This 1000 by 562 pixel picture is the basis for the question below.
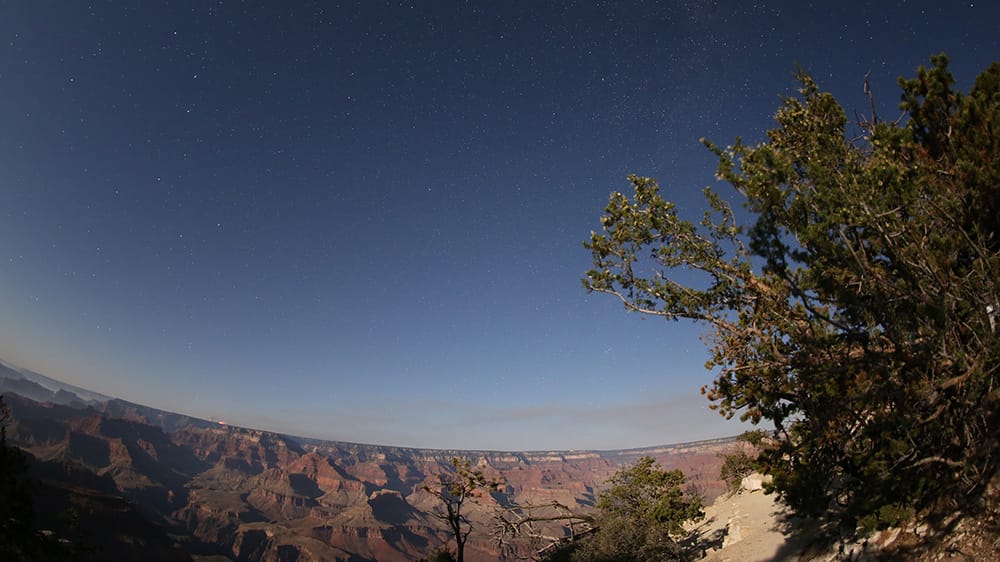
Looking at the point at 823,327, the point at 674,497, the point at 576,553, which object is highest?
the point at 823,327

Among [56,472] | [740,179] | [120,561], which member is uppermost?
[740,179]

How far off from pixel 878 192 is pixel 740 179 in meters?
2.42

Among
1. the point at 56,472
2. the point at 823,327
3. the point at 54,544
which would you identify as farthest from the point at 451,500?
the point at 56,472

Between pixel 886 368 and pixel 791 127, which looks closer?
pixel 886 368

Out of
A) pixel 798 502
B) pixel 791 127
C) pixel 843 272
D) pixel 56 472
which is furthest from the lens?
pixel 56 472

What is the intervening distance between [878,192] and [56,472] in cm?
20926

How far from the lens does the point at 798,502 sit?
15438 mm

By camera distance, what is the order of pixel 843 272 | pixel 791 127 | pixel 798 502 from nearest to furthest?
pixel 843 272
pixel 791 127
pixel 798 502


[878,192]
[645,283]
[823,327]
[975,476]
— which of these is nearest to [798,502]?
[975,476]

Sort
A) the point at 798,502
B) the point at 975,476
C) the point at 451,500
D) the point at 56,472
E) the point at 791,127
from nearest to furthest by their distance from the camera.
→ the point at 975,476 < the point at 791,127 < the point at 798,502 < the point at 451,500 < the point at 56,472

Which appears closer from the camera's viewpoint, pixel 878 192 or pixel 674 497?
pixel 878 192

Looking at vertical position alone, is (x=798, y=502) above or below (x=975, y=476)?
below

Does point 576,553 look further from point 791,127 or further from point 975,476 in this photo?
point 791,127

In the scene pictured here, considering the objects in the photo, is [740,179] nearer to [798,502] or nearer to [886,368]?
[886,368]
